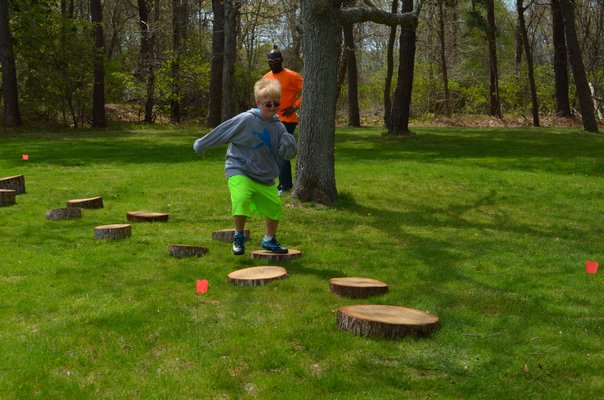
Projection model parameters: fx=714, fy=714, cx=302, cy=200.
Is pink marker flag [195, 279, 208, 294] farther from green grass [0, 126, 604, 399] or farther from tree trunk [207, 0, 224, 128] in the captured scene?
tree trunk [207, 0, 224, 128]

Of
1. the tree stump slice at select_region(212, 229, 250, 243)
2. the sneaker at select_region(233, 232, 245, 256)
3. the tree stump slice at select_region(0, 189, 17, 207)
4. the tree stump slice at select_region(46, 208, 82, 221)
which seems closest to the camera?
the sneaker at select_region(233, 232, 245, 256)

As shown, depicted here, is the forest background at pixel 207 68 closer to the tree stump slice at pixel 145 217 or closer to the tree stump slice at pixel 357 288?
the tree stump slice at pixel 145 217

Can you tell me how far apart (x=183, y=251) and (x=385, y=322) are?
3038 mm

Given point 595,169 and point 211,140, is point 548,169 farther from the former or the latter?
point 211,140

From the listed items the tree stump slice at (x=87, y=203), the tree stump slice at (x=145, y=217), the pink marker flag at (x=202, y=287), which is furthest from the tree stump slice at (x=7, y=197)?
the pink marker flag at (x=202, y=287)

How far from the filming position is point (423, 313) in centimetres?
511

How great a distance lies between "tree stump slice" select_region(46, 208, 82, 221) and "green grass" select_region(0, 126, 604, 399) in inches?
7.1

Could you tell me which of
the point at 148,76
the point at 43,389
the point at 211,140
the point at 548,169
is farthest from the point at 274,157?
the point at 148,76

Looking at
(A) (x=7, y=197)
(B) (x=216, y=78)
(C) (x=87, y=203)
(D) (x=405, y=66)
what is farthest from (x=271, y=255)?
(B) (x=216, y=78)

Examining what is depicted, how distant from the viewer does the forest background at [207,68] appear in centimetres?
2739

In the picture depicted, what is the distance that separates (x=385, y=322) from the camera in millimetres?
4766

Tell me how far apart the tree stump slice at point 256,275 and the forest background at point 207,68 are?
1116 centimetres

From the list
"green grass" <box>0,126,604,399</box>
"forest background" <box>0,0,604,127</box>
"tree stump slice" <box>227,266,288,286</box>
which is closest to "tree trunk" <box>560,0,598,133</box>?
"forest background" <box>0,0,604,127</box>

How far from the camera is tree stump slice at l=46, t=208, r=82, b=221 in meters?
9.47
